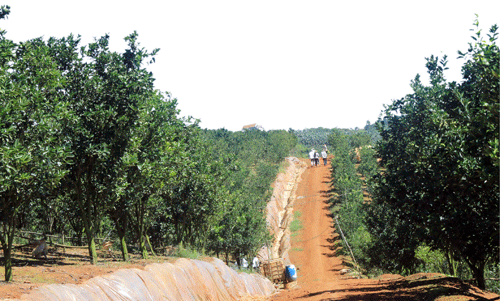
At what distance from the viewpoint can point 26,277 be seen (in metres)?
14.4

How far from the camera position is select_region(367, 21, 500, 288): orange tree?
1178 cm

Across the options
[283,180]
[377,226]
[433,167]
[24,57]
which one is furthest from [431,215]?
[283,180]

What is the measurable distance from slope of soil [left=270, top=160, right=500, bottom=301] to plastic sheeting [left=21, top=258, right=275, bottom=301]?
131 inches

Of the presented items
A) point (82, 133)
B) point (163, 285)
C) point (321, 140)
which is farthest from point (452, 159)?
point (321, 140)

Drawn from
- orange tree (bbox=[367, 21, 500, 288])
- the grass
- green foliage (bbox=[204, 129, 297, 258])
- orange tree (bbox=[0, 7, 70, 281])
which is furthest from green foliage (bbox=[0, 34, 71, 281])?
the grass

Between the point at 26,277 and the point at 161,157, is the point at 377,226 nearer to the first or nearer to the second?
the point at 161,157

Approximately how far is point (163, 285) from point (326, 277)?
34.8 m

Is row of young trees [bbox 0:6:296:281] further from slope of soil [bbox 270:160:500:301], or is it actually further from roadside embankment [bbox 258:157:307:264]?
roadside embankment [bbox 258:157:307:264]

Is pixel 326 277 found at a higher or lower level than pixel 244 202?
lower

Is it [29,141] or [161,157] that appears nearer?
[29,141]

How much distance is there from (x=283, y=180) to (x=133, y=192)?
68.4 m

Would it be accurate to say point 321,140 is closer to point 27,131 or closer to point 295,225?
point 295,225

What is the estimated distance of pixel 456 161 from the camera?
13.6m

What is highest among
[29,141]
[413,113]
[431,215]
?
[413,113]
